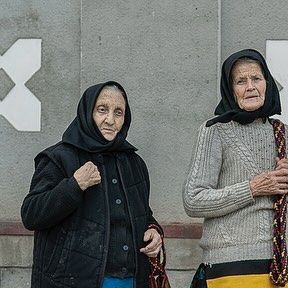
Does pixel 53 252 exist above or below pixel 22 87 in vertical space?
below

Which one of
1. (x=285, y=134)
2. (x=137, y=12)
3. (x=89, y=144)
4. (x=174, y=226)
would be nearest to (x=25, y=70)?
(x=137, y=12)

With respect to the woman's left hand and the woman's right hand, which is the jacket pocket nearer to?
the woman's right hand

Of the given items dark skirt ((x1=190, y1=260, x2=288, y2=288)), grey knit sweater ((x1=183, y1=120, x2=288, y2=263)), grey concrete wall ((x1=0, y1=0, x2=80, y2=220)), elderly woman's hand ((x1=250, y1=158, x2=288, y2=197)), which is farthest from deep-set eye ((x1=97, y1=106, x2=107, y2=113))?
grey concrete wall ((x1=0, y1=0, x2=80, y2=220))

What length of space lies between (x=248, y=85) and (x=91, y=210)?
91 cm

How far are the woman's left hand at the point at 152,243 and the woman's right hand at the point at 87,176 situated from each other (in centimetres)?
38

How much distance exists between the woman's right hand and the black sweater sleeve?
2 cm

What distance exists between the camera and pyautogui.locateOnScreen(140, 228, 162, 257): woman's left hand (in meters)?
3.59

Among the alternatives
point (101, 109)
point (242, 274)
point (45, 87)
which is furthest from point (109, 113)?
point (45, 87)

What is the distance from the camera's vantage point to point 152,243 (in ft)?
11.8

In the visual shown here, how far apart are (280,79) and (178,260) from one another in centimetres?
136

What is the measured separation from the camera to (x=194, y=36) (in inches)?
201

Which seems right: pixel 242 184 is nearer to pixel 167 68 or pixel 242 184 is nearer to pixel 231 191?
pixel 231 191

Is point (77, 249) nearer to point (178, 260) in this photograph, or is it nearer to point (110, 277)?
point (110, 277)

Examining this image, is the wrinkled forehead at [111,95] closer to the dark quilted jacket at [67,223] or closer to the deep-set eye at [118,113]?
the deep-set eye at [118,113]
